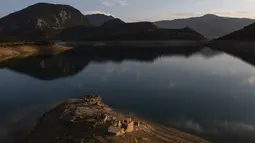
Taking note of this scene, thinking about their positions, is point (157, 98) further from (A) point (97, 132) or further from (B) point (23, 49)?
(B) point (23, 49)

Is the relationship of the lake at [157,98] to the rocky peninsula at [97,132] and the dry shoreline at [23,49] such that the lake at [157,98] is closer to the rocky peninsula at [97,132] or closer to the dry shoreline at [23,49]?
the rocky peninsula at [97,132]

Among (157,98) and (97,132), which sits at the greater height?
(97,132)

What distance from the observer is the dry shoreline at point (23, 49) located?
421ft

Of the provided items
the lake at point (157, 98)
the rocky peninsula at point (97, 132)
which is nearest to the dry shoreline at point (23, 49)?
the lake at point (157, 98)

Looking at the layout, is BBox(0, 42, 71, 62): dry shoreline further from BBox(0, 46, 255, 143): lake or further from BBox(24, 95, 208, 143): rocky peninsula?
BBox(24, 95, 208, 143): rocky peninsula

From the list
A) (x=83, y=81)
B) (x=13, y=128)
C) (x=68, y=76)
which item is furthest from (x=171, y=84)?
(x=13, y=128)

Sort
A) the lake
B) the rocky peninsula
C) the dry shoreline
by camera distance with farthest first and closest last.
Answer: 1. the dry shoreline
2. the lake
3. the rocky peninsula

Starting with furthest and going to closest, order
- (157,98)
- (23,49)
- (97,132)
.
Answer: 1. (23,49)
2. (157,98)
3. (97,132)

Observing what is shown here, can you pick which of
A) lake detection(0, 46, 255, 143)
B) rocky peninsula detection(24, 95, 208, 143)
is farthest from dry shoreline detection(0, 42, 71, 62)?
rocky peninsula detection(24, 95, 208, 143)

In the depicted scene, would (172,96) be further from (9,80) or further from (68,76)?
(9,80)

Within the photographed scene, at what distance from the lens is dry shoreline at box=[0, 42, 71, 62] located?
5047 inches

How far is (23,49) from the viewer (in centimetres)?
14650

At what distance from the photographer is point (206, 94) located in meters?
50.7

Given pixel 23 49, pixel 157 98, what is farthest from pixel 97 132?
pixel 23 49
